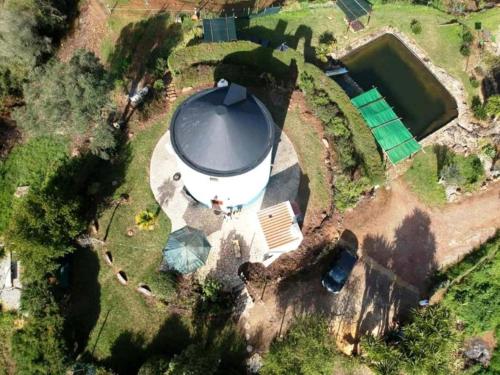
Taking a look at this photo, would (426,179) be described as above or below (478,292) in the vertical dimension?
above

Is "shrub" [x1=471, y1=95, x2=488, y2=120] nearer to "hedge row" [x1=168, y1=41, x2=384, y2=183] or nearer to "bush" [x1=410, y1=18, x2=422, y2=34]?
"bush" [x1=410, y1=18, x2=422, y2=34]

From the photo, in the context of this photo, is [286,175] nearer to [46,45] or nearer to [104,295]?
[104,295]

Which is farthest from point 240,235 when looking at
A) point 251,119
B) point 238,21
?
point 238,21

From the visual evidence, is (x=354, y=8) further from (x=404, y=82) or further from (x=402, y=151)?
(x=402, y=151)

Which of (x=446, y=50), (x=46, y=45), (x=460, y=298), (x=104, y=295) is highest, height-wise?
(x=46, y=45)

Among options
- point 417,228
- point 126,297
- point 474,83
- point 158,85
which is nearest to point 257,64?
point 158,85

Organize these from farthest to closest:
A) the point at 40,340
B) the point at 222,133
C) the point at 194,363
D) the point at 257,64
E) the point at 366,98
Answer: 1. the point at 257,64
2. the point at 366,98
3. the point at 40,340
4. the point at 222,133
5. the point at 194,363

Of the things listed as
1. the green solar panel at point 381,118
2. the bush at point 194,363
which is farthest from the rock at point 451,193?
the bush at point 194,363
